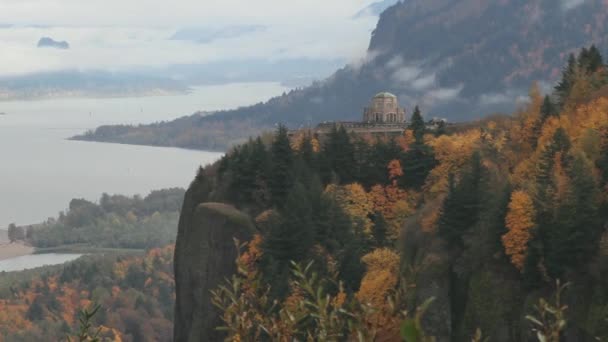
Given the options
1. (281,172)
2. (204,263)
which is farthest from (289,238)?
(204,263)

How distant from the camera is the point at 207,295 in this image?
2785 inches

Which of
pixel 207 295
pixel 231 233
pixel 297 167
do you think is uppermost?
pixel 297 167

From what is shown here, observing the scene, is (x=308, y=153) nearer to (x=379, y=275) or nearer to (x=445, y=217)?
(x=379, y=275)

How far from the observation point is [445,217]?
53.5m

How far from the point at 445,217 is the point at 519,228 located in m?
6.11

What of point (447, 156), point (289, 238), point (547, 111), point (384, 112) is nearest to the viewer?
point (289, 238)

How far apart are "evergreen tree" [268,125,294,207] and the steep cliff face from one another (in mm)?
3093

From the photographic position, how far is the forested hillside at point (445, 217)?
45.0 meters

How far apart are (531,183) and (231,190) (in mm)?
30867

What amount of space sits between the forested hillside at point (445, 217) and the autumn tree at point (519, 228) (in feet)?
0.20

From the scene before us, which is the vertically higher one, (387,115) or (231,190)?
(387,115)

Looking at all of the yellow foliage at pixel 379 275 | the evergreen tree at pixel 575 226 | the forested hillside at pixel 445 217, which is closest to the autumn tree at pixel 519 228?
the forested hillside at pixel 445 217

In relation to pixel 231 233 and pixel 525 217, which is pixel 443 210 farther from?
pixel 231 233

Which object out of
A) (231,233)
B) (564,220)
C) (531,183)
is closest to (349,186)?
(231,233)
